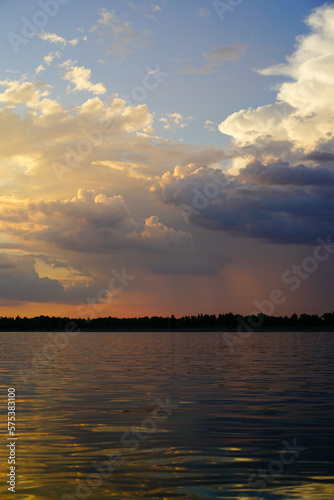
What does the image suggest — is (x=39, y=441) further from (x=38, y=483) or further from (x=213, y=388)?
(x=213, y=388)

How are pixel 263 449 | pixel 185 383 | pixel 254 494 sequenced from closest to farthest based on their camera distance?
1. pixel 254 494
2. pixel 263 449
3. pixel 185 383

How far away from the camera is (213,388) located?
118ft

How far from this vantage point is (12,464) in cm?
1656

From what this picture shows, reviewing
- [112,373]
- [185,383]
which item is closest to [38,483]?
[185,383]

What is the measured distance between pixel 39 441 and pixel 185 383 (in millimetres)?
20201

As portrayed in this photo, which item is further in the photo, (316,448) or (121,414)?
(121,414)

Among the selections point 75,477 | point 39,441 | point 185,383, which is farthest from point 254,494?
point 185,383

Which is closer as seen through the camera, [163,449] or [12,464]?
[12,464]

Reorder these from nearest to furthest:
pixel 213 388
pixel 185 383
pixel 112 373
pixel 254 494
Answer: pixel 254 494, pixel 213 388, pixel 185 383, pixel 112 373

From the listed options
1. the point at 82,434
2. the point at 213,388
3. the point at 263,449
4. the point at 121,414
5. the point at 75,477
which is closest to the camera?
the point at 75,477

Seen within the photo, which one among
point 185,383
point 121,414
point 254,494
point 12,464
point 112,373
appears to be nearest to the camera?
point 254,494

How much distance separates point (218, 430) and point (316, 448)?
433 cm

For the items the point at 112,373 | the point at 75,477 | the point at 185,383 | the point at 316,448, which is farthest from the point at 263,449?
the point at 112,373

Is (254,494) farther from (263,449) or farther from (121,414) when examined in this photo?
(121,414)
